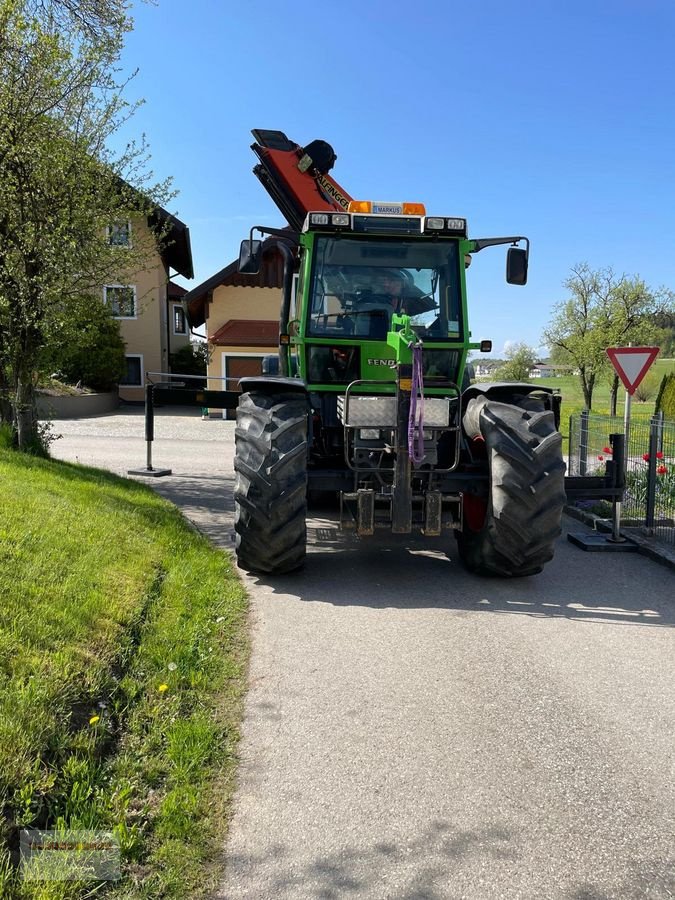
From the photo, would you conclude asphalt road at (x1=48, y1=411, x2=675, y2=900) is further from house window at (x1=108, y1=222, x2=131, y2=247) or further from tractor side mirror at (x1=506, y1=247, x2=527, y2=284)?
house window at (x1=108, y1=222, x2=131, y2=247)

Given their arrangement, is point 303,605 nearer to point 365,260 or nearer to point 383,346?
point 383,346

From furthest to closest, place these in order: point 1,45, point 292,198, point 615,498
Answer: point 292,198 → point 1,45 → point 615,498

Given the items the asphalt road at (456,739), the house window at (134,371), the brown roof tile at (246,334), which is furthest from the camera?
the house window at (134,371)

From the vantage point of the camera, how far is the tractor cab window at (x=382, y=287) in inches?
243

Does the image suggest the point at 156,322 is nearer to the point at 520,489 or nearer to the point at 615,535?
the point at 615,535

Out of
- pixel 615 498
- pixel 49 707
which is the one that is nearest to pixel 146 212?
pixel 615 498

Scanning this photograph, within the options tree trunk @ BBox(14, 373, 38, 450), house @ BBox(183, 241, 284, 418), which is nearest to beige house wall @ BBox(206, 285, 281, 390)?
house @ BBox(183, 241, 284, 418)

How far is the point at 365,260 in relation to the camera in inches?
245

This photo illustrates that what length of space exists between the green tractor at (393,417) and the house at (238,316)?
18.2 m

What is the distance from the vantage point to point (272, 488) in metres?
5.20

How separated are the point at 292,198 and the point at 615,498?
5.34 metres

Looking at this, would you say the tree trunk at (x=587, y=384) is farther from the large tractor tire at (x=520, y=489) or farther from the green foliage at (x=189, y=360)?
the large tractor tire at (x=520, y=489)

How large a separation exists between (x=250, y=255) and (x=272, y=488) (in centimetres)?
255

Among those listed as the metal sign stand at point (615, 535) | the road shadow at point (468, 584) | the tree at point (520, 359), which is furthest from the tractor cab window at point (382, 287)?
the tree at point (520, 359)
